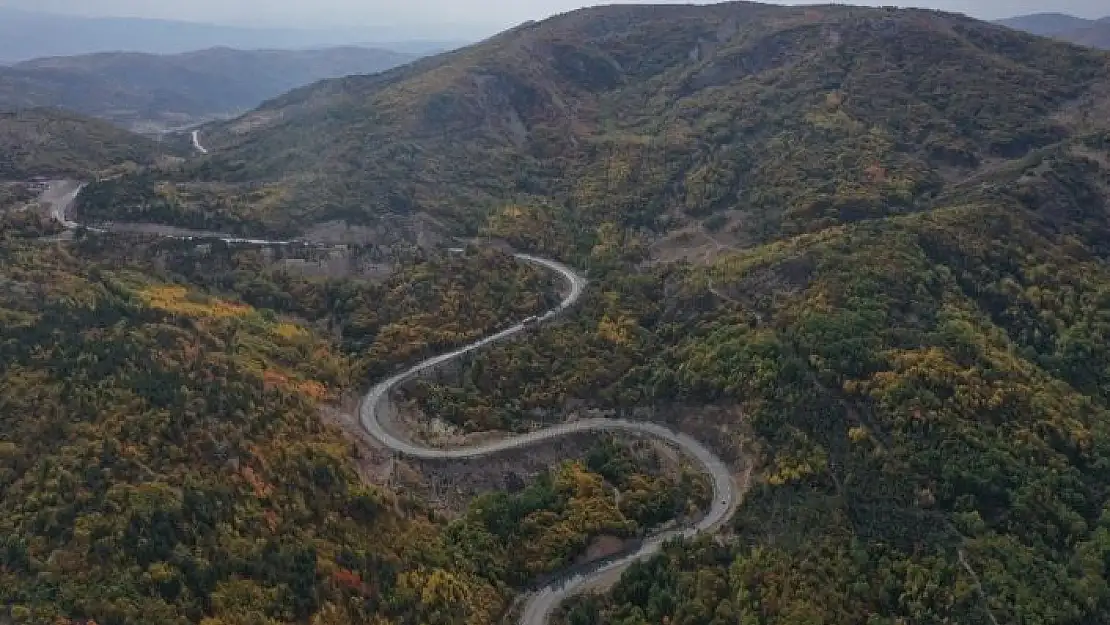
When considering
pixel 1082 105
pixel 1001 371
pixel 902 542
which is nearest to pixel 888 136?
pixel 1082 105

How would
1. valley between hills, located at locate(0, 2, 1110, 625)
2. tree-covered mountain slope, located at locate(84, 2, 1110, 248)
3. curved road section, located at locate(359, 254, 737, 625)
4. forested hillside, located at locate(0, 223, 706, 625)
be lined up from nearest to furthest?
forested hillside, located at locate(0, 223, 706, 625) < valley between hills, located at locate(0, 2, 1110, 625) < curved road section, located at locate(359, 254, 737, 625) < tree-covered mountain slope, located at locate(84, 2, 1110, 248)

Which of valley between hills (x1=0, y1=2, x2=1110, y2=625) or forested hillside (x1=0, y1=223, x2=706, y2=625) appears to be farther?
valley between hills (x1=0, y1=2, x2=1110, y2=625)

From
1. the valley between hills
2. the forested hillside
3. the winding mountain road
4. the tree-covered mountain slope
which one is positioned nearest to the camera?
the forested hillside

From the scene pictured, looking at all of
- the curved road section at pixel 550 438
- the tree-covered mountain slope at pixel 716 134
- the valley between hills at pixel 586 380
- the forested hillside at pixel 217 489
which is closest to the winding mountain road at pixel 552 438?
the curved road section at pixel 550 438

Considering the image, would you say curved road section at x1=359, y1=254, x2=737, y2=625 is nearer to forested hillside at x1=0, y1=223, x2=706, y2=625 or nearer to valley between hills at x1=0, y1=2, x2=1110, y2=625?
valley between hills at x1=0, y1=2, x2=1110, y2=625

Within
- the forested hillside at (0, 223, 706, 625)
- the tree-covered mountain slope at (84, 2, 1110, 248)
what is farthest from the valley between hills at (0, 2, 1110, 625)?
the tree-covered mountain slope at (84, 2, 1110, 248)

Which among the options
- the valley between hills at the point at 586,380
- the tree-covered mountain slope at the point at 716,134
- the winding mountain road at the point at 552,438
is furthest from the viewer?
the tree-covered mountain slope at the point at 716,134

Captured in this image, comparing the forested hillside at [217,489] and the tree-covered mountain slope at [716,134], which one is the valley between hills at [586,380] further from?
the tree-covered mountain slope at [716,134]

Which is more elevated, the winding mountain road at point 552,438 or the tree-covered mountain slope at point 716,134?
the tree-covered mountain slope at point 716,134
